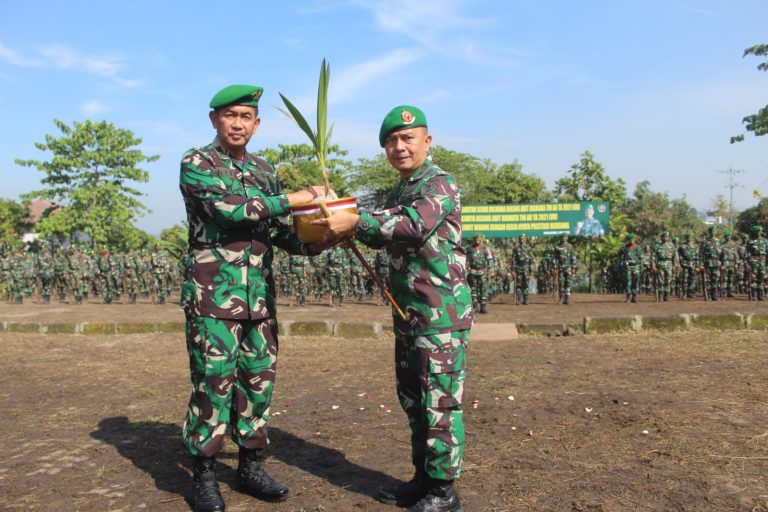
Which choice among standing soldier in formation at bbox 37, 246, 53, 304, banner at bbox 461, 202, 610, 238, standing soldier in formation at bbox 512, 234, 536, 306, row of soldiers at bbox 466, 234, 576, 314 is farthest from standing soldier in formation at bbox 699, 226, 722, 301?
standing soldier in formation at bbox 37, 246, 53, 304

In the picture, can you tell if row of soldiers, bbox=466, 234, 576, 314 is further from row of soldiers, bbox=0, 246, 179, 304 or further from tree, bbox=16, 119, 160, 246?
tree, bbox=16, 119, 160, 246

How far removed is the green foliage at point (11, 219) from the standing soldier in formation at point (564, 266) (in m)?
34.5

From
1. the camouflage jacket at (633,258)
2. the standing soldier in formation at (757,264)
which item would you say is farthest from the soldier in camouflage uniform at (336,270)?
→ the standing soldier in formation at (757,264)

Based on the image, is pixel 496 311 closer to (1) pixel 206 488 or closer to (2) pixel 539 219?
(2) pixel 539 219

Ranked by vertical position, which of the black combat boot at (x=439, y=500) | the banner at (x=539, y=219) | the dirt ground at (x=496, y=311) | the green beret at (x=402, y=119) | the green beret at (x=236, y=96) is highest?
the banner at (x=539, y=219)

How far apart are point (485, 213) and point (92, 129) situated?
25783 millimetres

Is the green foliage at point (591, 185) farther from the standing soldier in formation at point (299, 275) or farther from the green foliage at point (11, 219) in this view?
the green foliage at point (11, 219)

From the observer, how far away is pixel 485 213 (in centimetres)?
2117

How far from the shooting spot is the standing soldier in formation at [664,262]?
698 inches

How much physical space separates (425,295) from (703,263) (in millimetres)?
17410

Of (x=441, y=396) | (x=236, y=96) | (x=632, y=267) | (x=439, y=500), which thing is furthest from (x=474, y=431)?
(x=632, y=267)

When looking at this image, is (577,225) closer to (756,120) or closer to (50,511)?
(756,120)

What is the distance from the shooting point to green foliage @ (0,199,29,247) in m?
39.1

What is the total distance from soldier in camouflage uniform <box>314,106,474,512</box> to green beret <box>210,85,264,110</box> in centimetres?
75
